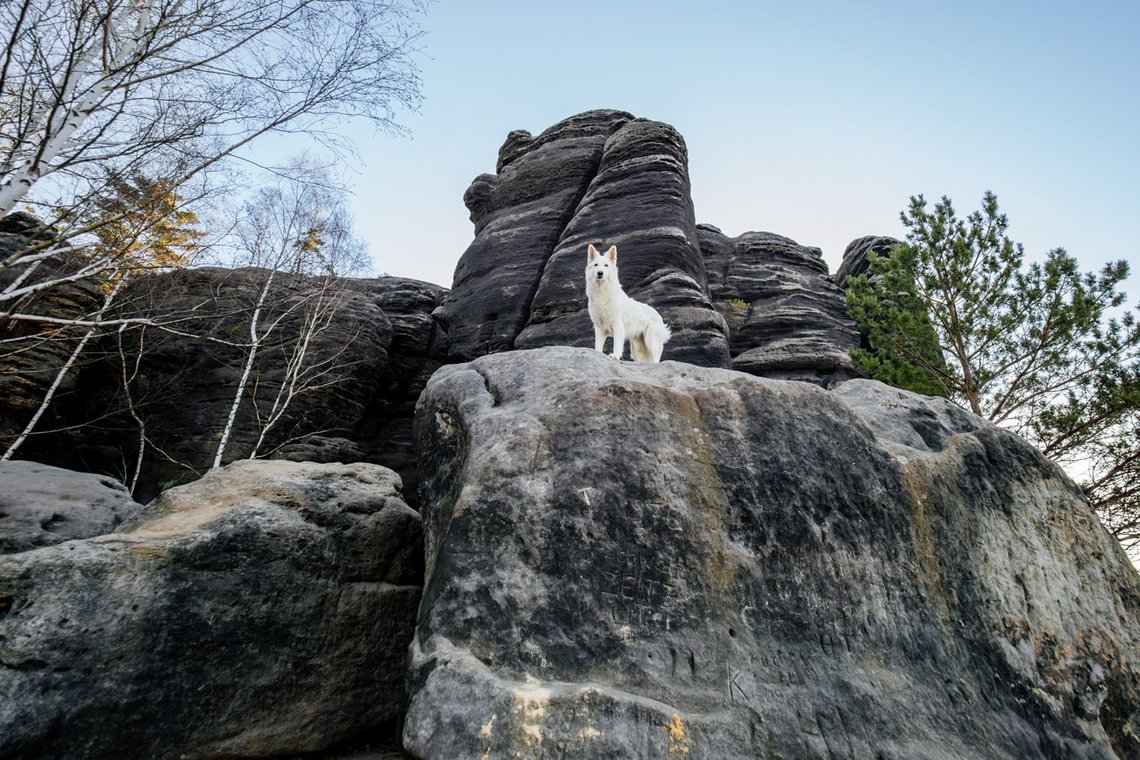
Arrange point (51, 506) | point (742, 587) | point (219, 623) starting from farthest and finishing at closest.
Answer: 1. point (51, 506)
2. point (219, 623)
3. point (742, 587)

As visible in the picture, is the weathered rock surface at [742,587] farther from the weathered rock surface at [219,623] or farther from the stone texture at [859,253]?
the stone texture at [859,253]

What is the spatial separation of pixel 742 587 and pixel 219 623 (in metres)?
3.98

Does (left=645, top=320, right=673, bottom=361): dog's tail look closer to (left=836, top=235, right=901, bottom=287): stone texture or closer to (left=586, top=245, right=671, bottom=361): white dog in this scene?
(left=586, top=245, right=671, bottom=361): white dog

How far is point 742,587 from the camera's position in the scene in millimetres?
4367

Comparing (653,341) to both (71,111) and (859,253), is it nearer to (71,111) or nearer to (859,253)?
(71,111)

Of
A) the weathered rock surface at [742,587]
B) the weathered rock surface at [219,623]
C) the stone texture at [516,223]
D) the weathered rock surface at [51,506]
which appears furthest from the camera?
the stone texture at [516,223]

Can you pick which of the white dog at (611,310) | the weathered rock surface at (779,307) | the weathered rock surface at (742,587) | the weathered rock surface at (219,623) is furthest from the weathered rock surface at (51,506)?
the weathered rock surface at (779,307)

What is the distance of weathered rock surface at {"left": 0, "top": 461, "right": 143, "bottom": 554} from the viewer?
6.50m

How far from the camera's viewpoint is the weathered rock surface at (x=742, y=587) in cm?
379

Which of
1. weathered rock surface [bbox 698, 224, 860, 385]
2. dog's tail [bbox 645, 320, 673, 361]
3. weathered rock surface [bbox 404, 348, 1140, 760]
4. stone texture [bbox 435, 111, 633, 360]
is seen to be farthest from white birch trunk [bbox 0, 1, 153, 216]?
weathered rock surface [bbox 698, 224, 860, 385]

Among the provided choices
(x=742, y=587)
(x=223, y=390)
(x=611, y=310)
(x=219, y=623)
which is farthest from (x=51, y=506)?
(x=223, y=390)

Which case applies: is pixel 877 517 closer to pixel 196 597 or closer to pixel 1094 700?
pixel 1094 700

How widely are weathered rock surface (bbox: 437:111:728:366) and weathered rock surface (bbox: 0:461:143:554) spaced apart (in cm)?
1269

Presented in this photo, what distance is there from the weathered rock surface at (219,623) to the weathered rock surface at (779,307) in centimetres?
1683
